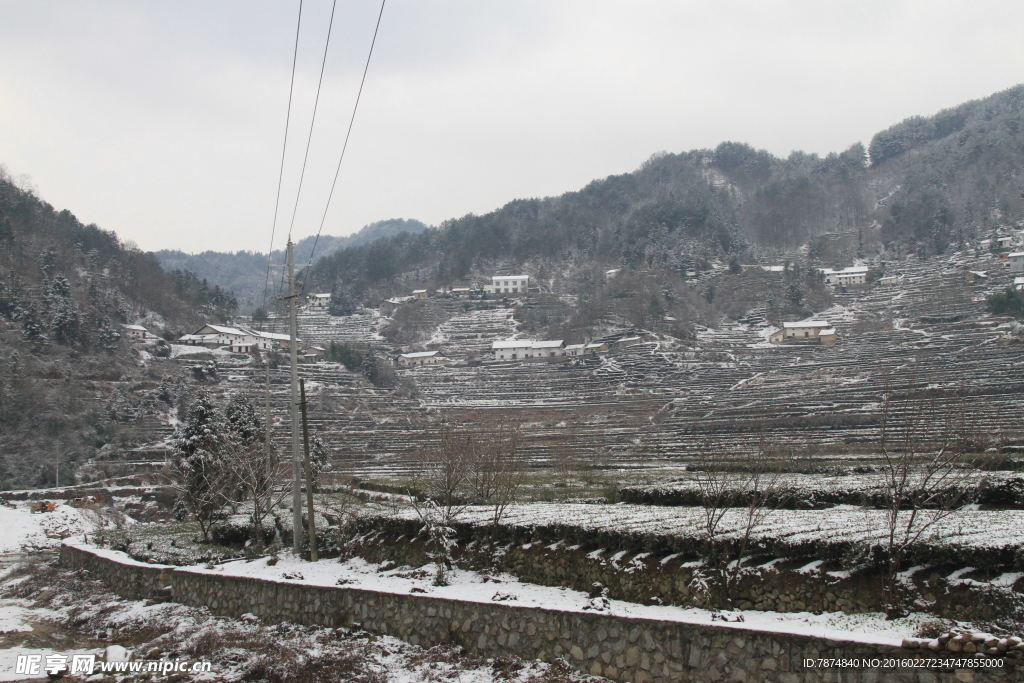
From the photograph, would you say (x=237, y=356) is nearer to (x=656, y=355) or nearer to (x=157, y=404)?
(x=157, y=404)

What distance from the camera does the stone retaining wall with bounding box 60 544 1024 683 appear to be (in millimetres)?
6316

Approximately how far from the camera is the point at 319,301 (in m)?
122

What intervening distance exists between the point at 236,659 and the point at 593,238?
122913mm

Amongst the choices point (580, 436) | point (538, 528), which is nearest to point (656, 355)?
point (580, 436)

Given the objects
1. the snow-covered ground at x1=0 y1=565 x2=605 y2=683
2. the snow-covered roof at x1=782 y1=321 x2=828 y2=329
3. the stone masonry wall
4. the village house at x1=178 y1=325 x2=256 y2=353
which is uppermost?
the village house at x1=178 y1=325 x2=256 y2=353

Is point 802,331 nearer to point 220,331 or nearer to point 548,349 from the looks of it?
point 548,349

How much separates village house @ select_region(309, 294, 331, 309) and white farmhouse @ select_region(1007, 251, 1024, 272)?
9586 cm

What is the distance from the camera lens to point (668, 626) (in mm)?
7383

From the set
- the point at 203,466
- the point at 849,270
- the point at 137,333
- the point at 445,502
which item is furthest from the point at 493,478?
the point at 849,270

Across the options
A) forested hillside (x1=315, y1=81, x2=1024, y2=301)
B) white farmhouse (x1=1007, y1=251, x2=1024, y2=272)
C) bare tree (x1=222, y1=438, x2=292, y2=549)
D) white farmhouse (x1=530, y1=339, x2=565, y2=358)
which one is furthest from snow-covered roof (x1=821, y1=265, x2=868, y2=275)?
bare tree (x1=222, y1=438, x2=292, y2=549)

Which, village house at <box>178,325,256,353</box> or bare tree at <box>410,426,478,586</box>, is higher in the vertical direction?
village house at <box>178,325,256,353</box>

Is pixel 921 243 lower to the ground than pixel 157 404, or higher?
higher

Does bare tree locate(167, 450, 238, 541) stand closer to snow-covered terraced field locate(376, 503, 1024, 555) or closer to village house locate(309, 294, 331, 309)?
snow-covered terraced field locate(376, 503, 1024, 555)

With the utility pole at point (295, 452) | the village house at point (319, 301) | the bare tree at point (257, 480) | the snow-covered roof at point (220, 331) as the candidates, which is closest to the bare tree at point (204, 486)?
the bare tree at point (257, 480)
